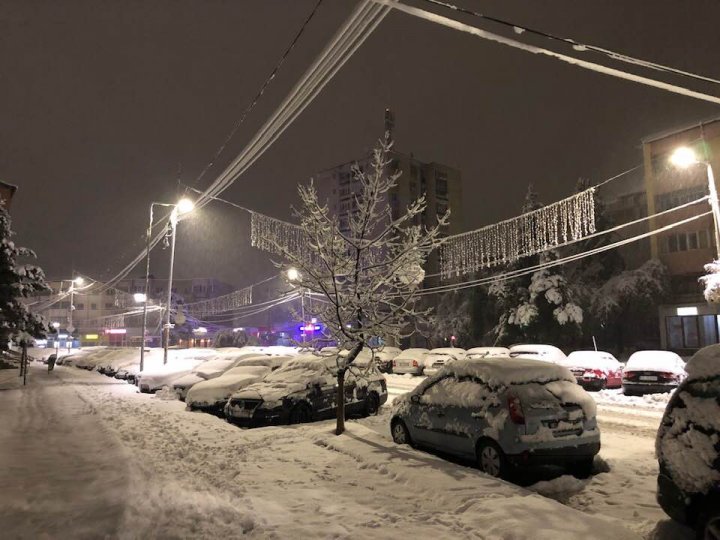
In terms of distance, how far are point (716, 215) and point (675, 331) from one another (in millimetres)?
22013

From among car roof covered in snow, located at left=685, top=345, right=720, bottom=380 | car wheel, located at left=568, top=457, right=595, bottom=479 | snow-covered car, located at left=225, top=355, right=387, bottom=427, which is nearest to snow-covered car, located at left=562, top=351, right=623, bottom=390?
snow-covered car, located at left=225, top=355, right=387, bottom=427

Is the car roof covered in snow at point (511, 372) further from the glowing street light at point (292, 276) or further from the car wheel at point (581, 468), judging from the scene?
the glowing street light at point (292, 276)

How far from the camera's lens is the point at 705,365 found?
4.88m

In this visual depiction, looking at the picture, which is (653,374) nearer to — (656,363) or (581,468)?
(656,363)

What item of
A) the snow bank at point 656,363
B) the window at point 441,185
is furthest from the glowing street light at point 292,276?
the window at point 441,185

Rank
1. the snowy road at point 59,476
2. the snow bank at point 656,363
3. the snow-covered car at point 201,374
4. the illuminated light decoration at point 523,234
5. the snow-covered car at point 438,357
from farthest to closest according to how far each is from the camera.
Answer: the snow-covered car at point 438,357, the illuminated light decoration at point 523,234, the snow-covered car at point 201,374, the snow bank at point 656,363, the snowy road at point 59,476

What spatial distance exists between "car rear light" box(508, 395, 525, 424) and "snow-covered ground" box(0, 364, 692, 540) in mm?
895

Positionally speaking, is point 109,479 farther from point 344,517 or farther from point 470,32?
point 470,32

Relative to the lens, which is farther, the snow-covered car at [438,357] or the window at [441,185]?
the window at [441,185]

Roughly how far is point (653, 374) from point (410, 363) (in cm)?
1402


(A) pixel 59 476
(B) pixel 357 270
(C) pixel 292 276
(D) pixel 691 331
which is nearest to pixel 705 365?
(B) pixel 357 270

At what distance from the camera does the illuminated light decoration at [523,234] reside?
67.7 ft

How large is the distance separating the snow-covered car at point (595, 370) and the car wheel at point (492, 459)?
1232 centimetres

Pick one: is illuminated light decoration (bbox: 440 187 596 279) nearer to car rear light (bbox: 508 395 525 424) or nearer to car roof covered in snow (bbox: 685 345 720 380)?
car rear light (bbox: 508 395 525 424)
